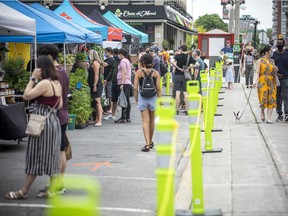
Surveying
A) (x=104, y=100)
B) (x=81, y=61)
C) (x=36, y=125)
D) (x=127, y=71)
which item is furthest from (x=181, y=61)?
(x=36, y=125)

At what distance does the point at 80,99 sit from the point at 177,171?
607 cm

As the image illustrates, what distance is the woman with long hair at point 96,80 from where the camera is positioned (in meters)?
16.3

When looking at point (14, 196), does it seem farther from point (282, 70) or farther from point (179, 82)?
point (179, 82)

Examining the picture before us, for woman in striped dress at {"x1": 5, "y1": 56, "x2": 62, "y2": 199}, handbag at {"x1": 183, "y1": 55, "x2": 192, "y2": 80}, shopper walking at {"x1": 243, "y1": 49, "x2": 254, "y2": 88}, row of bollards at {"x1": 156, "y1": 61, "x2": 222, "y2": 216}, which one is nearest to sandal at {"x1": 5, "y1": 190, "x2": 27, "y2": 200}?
woman in striped dress at {"x1": 5, "y1": 56, "x2": 62, "y2": 199}

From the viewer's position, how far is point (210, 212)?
23.1 feet

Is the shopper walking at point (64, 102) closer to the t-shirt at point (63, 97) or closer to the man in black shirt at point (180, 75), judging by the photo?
the t-shirt at point (63, 97)

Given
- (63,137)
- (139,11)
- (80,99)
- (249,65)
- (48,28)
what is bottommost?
(63,137)

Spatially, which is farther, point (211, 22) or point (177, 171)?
point (211, 22)

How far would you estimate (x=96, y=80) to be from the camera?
1639 centimetres

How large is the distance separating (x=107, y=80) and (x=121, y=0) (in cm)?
4051

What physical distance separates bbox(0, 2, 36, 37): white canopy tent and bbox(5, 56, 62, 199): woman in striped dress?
4.47 meters

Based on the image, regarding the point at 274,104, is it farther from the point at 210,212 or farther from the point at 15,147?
the point at 210,212

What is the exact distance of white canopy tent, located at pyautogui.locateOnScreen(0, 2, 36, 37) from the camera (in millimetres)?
12148

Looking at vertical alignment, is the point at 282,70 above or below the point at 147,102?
above
